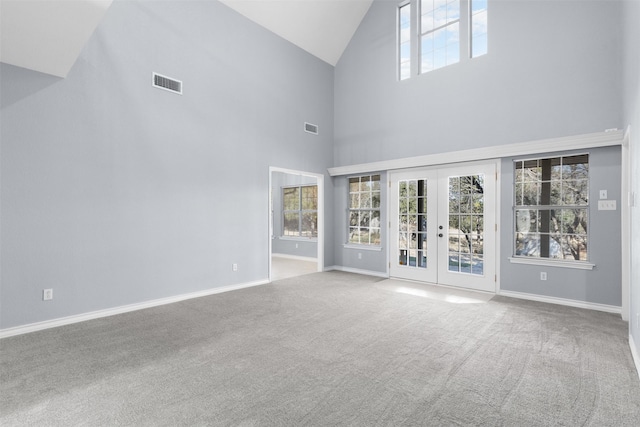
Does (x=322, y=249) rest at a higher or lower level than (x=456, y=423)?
higher

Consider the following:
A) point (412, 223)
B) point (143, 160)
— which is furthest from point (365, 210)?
point (143, 160)

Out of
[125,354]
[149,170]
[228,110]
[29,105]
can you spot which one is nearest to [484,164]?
[228,110]

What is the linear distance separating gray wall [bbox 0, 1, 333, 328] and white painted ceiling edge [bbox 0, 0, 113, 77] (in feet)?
0.83

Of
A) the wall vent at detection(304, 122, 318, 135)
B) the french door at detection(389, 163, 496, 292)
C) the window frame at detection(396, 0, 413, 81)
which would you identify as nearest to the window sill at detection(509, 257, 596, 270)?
the french door at detection(389, 163, 496, 292)

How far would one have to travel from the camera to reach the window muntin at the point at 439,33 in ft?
18.6

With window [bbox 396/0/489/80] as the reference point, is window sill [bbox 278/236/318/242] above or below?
below

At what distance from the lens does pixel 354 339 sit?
3.27 metres

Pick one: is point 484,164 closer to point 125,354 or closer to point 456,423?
point 456,423

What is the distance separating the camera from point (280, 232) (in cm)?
988

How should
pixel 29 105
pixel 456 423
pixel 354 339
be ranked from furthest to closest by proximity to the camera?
pixel 29 105 < pixel 354 339 < pixel 456 423

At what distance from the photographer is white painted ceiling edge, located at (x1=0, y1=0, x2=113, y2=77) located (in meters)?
2.87

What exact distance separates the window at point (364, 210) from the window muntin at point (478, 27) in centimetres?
275

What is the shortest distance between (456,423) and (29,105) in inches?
192

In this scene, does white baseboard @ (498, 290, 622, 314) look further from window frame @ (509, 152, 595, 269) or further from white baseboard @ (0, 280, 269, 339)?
white baseboard @ (0, 280, 269, 339)
